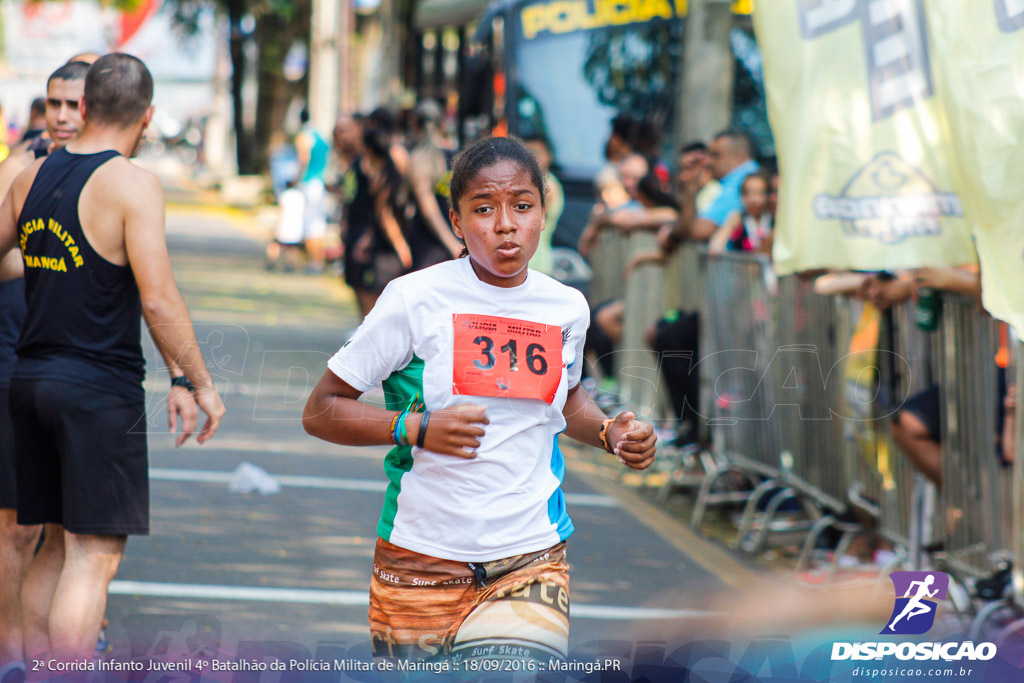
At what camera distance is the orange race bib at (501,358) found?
3350 millimetres

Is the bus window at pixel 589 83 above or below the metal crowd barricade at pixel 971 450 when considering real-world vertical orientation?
above

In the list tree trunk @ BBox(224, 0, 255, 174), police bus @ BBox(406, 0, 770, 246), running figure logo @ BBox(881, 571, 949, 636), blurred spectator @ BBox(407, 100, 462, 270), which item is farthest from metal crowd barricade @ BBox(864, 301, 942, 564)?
tree trunk @ BBox(224, 0, 255, 174)

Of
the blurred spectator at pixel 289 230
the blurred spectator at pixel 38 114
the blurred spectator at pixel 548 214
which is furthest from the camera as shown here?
the blurred spectator at pixel 289 230

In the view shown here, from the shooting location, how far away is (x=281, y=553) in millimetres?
6641

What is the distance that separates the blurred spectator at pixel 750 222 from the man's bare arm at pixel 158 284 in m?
4.40

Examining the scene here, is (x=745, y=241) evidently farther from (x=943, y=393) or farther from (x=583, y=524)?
(x=943, y=393)

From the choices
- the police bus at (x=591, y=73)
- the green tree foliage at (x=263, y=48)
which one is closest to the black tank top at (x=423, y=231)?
the police bus at (x=591, y=73)

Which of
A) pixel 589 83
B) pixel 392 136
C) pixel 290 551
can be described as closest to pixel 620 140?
Result: pixel 589 83

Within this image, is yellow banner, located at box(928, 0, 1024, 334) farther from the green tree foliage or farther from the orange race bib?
the green tree foliage

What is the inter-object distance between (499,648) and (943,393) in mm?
2985

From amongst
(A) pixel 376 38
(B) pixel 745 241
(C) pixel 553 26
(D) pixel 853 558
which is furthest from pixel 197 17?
(D) pixel 853 558

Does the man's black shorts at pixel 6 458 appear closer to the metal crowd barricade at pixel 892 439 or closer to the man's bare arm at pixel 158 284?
the man's bare arm at pixel 158 284

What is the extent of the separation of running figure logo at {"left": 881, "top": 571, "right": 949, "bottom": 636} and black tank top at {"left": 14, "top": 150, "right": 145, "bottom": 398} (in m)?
2.48

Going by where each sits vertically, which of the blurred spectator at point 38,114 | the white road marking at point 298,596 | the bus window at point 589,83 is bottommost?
the white road marking at point 298,596
